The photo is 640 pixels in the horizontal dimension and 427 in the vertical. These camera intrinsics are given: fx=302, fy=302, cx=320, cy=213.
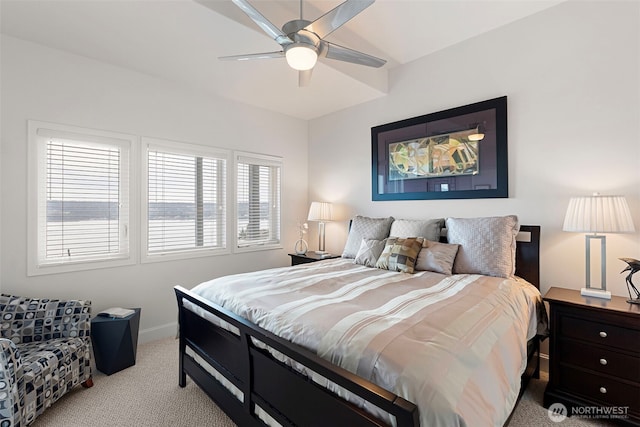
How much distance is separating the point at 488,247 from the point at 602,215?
28.3 inches

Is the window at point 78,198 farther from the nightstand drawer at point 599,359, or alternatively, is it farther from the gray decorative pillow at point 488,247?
the nightstand drawer at point 599,359

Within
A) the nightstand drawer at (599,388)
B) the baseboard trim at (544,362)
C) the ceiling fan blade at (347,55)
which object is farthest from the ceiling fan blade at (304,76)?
the baseboard trim at (544,362)

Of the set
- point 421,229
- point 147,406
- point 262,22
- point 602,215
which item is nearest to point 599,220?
point 602,215

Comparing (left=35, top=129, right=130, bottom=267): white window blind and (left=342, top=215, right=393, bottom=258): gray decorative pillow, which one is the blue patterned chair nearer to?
(left=35, top=129, right=130, bottom=267): white window blind

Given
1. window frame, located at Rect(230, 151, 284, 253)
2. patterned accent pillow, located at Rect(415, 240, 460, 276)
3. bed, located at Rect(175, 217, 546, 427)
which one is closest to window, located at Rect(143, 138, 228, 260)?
window frame, located at Rect(230, 151, 284, 253)

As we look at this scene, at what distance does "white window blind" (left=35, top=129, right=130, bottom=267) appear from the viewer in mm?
2598

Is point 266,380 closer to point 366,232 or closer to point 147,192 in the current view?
point 366,232

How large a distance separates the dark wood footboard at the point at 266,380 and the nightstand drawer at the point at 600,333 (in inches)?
67.7

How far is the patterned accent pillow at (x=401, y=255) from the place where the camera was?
100 inches

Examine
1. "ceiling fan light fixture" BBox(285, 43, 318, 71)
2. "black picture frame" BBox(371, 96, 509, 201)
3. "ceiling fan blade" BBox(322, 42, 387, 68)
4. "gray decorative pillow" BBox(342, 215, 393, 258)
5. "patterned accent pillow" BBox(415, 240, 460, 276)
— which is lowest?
"patterned accent pillow" BBox(415, 240, 460, 276)

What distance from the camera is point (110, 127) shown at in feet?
9.48

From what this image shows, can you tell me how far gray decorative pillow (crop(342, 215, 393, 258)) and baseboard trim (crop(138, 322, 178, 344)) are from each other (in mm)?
2053

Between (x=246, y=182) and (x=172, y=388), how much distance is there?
96.8 inches

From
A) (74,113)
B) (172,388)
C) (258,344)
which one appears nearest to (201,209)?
(74,113)
